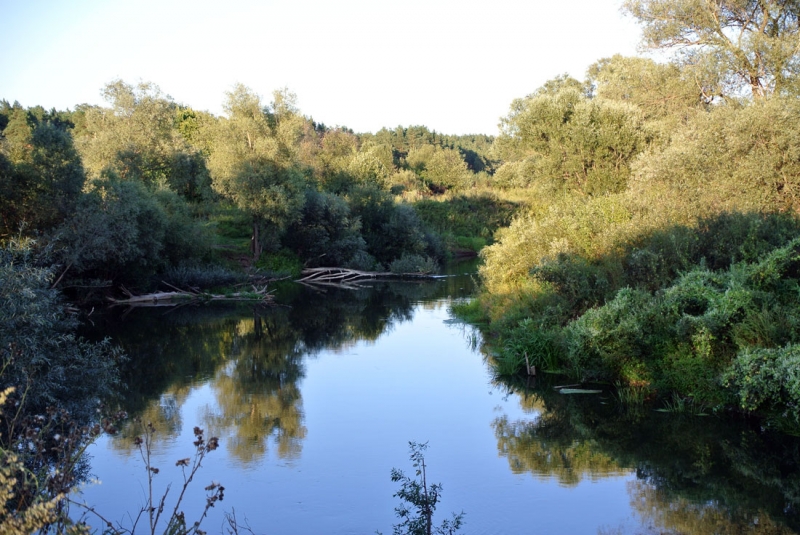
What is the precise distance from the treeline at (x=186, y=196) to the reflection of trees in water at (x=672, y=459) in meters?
13.7

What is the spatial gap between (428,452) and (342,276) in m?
25.1

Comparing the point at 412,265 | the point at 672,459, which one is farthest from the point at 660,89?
the point at 672,459

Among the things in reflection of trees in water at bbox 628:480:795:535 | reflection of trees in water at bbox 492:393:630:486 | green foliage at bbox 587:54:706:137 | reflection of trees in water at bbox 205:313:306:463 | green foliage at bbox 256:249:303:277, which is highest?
green foliage at bbox 587:54:706:137

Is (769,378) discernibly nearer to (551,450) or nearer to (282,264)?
(551,450)

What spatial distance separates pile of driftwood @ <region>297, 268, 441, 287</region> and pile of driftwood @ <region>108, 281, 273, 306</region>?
639 cm

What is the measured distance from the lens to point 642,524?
7629 mm

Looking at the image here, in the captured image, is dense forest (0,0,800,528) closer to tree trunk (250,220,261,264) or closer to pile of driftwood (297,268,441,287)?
tree trunk (250,220,261,264)

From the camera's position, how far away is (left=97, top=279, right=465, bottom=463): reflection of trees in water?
37.1 feet

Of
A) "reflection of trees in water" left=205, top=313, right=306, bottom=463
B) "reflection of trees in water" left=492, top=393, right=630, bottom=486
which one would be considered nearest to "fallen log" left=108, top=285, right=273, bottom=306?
"reflection of trees in water" left=205, top=313, right=306, bottom=463

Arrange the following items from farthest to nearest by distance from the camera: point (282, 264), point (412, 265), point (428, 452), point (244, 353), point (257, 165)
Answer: point (412, 265)
point (282, 264)
point (257, 165)
point (244, 353)
point (428, 452)

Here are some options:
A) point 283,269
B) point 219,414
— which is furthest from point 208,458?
point 283,269

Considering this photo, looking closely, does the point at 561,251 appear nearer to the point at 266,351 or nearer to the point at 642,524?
the point at 266,351

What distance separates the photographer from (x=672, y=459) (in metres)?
9.62

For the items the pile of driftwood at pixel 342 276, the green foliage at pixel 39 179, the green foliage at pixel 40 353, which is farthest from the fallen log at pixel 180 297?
the green foliage at pixel 40 353
